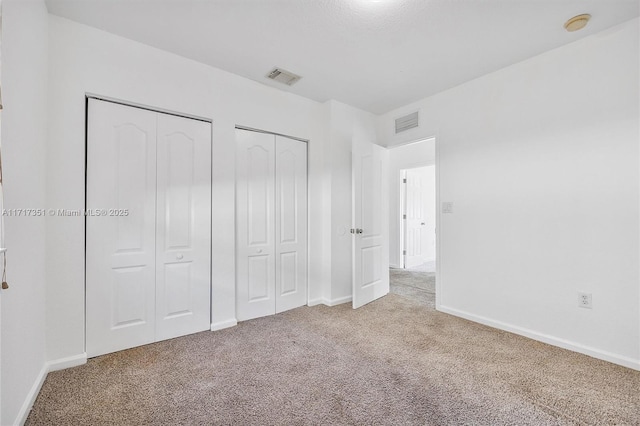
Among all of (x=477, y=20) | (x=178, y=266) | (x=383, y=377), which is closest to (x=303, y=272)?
(x=178, y=266)

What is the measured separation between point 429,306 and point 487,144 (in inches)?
75.2

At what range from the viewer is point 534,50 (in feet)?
7.70

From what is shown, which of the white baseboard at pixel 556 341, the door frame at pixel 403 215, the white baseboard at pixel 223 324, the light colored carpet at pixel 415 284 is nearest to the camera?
the white baseboard at pixel 556 341

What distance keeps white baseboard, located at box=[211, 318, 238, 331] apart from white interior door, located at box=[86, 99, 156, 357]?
0.51 meters

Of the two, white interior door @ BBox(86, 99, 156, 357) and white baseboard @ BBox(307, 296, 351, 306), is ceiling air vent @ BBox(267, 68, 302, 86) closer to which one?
white interior door @ BBox(86, 99, 156, 357)

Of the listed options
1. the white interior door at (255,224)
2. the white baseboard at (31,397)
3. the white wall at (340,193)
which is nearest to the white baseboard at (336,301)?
the white wall at (340,193)

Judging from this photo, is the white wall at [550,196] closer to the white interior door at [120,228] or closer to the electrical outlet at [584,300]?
the electrical outlet at [584,300]

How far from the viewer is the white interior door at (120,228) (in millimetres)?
2084

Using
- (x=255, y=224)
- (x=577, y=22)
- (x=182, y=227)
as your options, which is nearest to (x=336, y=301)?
(x=255, y=224)

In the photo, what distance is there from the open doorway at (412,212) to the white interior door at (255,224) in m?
2.49

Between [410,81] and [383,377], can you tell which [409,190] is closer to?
[410,81]

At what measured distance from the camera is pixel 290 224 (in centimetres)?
318

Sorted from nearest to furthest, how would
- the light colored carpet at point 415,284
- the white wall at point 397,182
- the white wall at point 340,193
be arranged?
1. the white wall at point 340,193
2. the light colored carpet at point 415,284
3. the white wall at point 397,182

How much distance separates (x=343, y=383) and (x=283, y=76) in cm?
273
